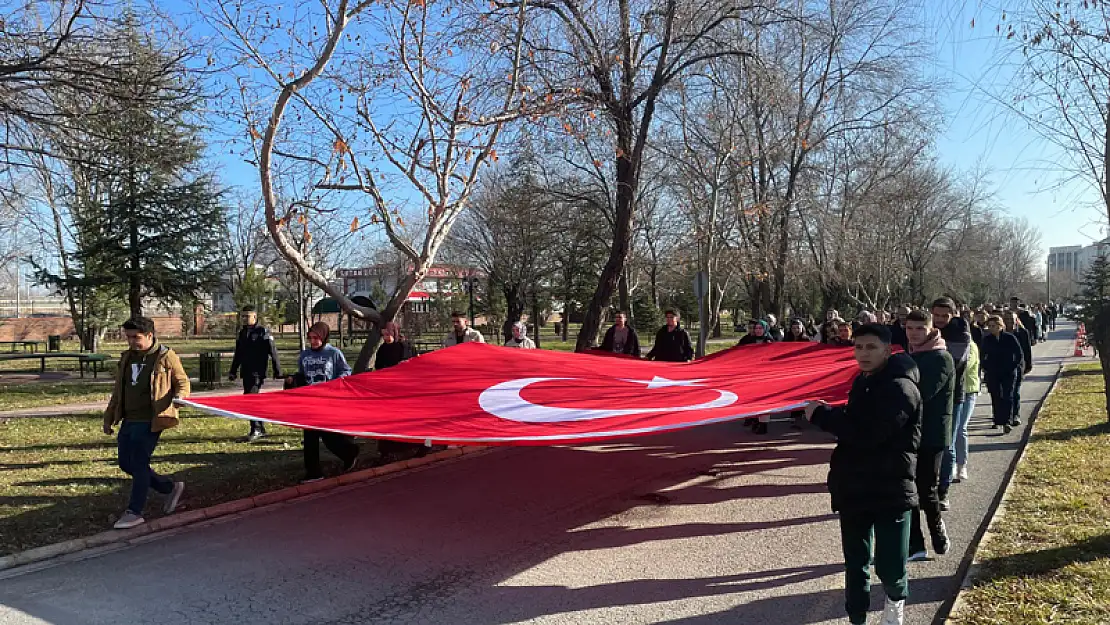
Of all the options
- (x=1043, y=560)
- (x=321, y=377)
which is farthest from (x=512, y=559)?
(x=1043, y=560)

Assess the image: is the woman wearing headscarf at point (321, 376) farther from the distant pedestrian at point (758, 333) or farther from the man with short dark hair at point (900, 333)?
the man with short dark hair at point (900, 333)

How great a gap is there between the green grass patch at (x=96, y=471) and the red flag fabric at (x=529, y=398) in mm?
1462

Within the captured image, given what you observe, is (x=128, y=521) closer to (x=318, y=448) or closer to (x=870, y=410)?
(x=318, y=448)

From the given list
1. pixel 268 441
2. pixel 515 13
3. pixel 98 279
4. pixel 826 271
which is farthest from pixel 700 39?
pixel 98 279

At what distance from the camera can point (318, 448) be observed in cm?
837

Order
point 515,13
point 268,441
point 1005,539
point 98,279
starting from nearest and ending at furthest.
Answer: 1. point 1005,539
2. point 268,441
3. point 515,13
4. point 98,279

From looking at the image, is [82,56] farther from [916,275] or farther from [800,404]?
[916,275]

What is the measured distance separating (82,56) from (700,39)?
10.8 metres

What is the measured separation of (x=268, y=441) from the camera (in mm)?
10883

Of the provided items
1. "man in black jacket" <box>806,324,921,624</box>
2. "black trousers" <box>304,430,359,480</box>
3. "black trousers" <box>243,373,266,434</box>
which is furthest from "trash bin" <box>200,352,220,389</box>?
"man in black jacket" <box>806,324,921,624</box>

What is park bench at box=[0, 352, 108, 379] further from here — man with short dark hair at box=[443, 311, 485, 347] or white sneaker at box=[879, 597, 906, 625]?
white sneaker at box=[879, 597, 906, 625]

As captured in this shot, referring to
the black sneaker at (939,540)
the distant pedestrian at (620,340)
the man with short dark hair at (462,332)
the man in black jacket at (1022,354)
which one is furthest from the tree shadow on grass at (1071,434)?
the man with short dark hair at (462,332)

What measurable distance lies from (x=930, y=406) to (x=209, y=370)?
1684 centimetres

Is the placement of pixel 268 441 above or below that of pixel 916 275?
below
